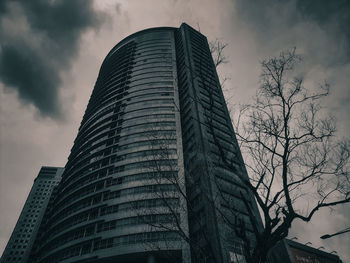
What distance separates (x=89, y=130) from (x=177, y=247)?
4075 centimetres

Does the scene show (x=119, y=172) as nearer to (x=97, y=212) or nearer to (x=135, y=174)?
(x=135, y=174)

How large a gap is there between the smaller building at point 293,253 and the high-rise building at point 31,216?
89.2 meters

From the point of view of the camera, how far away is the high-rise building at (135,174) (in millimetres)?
27438

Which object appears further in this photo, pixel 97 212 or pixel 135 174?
pixel 135 174

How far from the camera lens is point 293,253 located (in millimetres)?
20797

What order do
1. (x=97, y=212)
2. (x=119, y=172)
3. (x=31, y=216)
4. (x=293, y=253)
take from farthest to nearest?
(x=31, y=216) → (x=119, y=172) → (x=97, y=212) → (x=293, y=253)

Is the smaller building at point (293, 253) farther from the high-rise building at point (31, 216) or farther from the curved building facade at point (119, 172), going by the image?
the high-rise building at point (31, 216)

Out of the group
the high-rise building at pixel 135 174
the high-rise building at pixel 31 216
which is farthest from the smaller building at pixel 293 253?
the high-rise building at pixel 31 216

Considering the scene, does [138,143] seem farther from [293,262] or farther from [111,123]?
[293,262]

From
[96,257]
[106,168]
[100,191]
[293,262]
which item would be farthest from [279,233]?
[106,168]

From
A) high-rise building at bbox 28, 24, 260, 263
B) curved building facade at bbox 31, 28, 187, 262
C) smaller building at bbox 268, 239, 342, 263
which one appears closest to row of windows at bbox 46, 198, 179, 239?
curved building facade at bbox 31, 28, 187, 262

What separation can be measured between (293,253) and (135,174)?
86.6 ft

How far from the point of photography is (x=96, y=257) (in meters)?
29.1

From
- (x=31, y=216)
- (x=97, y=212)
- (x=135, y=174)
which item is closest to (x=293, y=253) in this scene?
(x=135, y=174)
